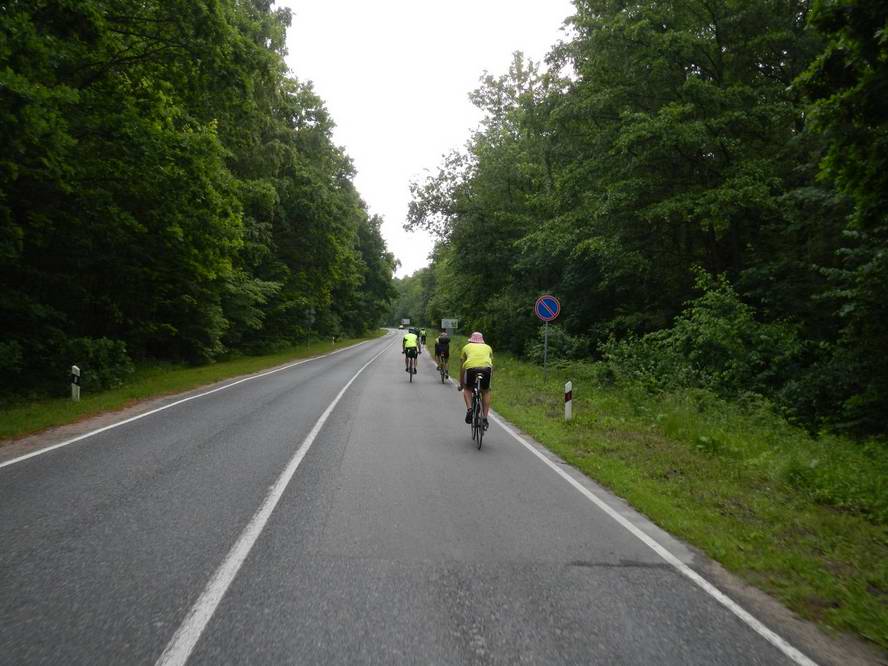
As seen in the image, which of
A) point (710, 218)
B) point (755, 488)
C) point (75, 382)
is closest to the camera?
point (755, 488)

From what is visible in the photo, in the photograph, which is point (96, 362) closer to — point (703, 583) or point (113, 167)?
point (113, 167)

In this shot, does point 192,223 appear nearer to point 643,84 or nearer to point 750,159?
point 643,84

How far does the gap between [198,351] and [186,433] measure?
17.2m

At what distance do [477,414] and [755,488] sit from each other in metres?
4.03

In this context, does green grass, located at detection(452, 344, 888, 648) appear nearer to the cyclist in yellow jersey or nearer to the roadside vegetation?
the roadside vegetation

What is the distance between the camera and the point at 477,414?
30.3ft

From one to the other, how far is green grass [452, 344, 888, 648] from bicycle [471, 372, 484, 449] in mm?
1187

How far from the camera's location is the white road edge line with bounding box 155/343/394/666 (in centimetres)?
303

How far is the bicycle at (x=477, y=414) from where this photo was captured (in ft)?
29.9

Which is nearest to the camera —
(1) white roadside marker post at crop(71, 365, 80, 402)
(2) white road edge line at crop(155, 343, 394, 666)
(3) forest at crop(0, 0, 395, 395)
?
(2) white road edge line at crop(155, 343, 394, 666)

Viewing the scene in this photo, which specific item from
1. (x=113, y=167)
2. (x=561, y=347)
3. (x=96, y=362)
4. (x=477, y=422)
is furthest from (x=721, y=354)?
(x=96, y=362)

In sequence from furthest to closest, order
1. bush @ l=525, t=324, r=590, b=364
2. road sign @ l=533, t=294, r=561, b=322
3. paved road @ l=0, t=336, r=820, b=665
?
bush @ l=525, t=324, r=590, b=364
road sign @ l=533, t=294, r=561, b=322
paved road @ l=0, t=336, r=820, b=665

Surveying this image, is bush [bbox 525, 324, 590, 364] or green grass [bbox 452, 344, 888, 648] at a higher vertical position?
bush [bbox 525, 324, 590, 364]

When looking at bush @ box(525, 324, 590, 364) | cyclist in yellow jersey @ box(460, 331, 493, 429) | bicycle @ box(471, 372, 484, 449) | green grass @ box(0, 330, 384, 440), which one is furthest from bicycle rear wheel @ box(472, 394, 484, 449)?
bush @ box(525, 324, 590, 364)
